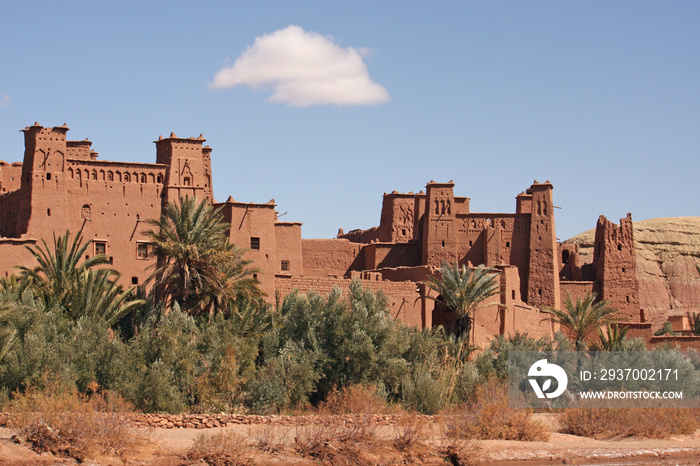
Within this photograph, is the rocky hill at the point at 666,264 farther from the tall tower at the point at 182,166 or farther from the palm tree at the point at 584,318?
the tall tower at the point at 182,166

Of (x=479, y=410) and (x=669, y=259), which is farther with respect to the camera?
(x=669, y=259)

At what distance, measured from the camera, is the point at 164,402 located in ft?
82.3

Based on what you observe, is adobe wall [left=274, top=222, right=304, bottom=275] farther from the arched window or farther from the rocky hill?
the rocky hill

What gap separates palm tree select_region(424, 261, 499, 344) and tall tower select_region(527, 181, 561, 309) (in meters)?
11.2

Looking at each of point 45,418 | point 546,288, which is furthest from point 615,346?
point 45,418

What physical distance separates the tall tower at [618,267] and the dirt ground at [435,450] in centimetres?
1917

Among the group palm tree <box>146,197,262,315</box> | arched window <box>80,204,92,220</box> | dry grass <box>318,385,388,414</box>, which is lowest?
dry grass <box>318,385,388,414</box>

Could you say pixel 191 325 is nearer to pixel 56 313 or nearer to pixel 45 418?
pixel 56 313

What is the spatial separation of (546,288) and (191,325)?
2068 cm

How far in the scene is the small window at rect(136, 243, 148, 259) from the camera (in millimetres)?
36406

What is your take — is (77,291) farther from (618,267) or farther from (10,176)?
(618,267)

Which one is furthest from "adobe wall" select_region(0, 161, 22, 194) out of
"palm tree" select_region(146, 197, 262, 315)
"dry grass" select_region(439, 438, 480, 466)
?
"dry grass" select_region(439, 438, 480, 466)

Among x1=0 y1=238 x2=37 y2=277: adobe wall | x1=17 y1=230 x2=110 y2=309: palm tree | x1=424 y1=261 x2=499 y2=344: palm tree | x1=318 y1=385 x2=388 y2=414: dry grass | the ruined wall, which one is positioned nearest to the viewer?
x1=318 y1=385 x2=388 y2=414: dry grass

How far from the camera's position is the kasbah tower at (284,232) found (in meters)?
35.0
